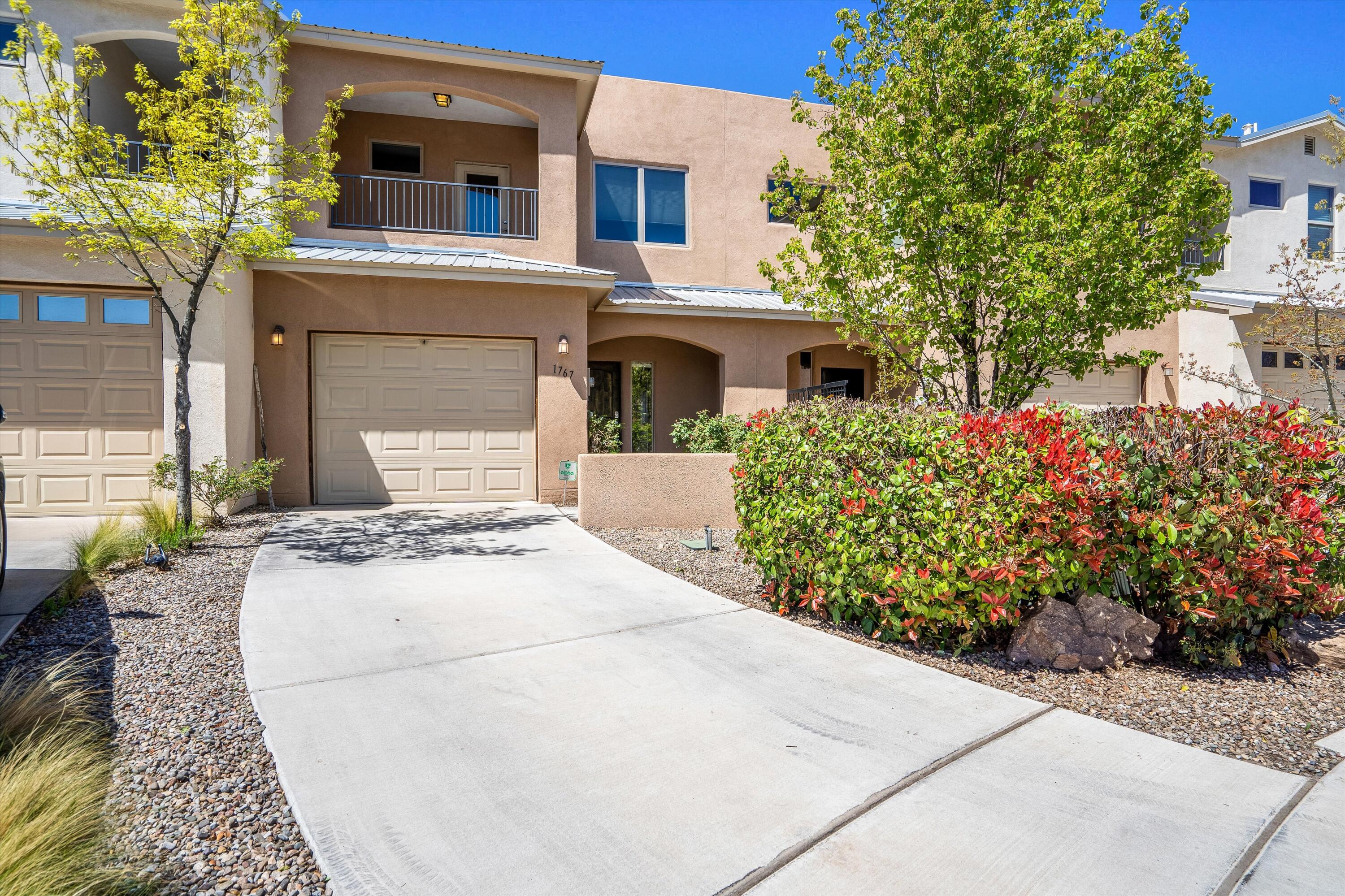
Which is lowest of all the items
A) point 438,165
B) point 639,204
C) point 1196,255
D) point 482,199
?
point 1196,255

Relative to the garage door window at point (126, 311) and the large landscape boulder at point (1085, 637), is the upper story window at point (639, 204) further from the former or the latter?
the large landscape boulder at point (1085, 637)

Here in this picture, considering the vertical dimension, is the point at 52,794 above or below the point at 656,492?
below

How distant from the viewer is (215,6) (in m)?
6.74

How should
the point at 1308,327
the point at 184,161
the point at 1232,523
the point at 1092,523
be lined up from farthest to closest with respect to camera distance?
1. the point at 1308,327
2. the point at 184,161
3. the point at 1092,523
4. the point at 1232,523

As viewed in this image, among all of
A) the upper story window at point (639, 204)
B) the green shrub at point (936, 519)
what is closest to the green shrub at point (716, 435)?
the upper story window at point (639, 204)

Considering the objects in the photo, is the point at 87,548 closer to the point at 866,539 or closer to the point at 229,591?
the point at 229,591

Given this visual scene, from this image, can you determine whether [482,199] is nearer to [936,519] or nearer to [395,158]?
[395,158]

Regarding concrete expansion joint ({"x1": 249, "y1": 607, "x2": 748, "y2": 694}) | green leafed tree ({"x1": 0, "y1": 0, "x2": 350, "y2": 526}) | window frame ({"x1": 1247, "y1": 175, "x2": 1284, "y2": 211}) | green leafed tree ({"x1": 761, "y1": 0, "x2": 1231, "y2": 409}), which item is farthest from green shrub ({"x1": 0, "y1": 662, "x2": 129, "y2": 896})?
window frame ({"x1": 1247, "y1": 175, "x2": 1284, "y2": 211})

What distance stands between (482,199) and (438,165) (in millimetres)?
941

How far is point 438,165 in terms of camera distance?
1268cm

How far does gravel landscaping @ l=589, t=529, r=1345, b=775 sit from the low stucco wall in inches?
167

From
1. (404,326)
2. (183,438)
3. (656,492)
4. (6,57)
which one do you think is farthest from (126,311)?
(656,492)

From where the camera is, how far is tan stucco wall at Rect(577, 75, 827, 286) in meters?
13.4

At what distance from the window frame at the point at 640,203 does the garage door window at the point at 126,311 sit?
7044 millimetres
